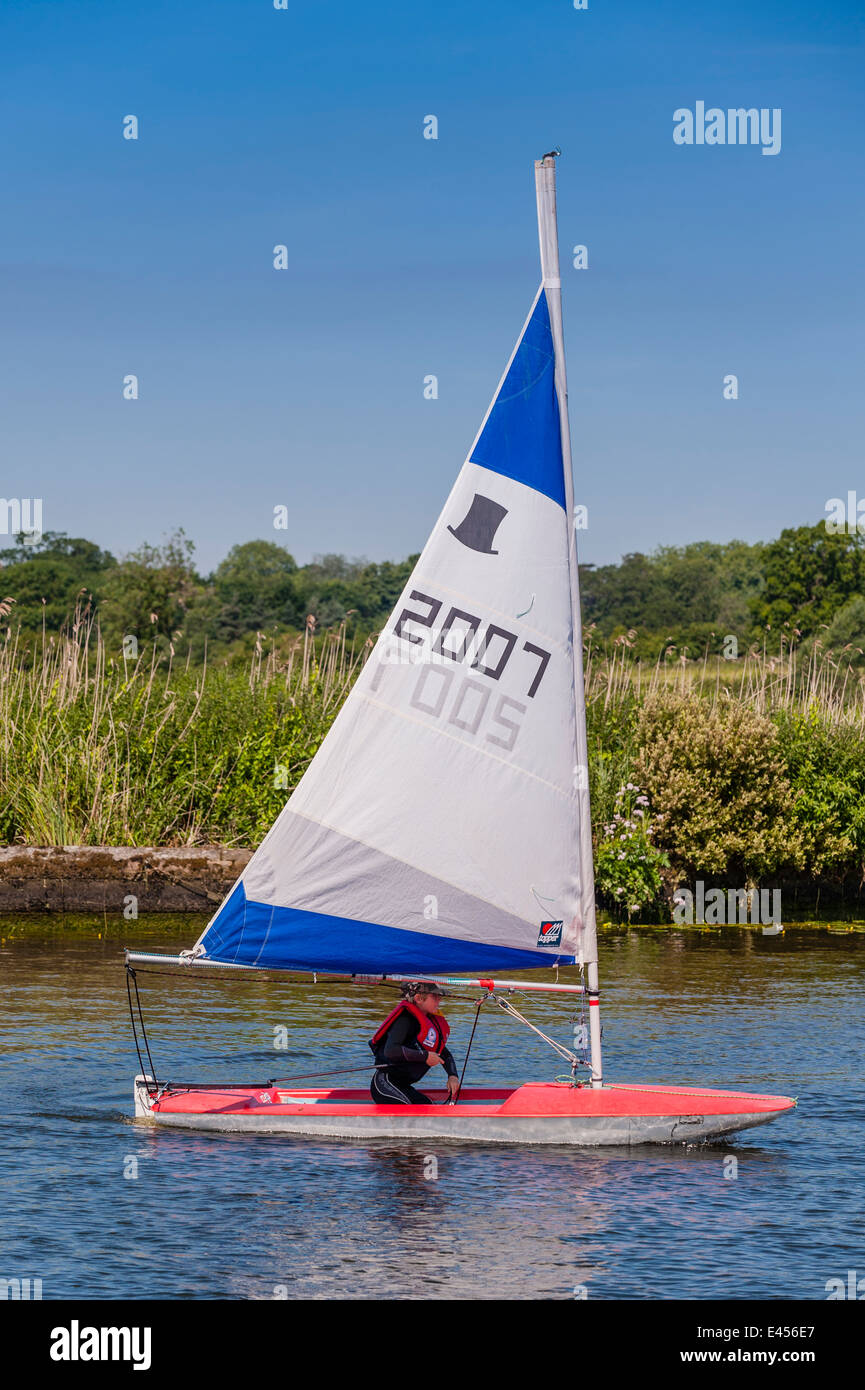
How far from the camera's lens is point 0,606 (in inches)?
1066

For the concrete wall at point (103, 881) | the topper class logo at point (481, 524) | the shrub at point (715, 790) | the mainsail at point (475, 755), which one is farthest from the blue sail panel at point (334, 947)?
the shrub at point (715, 790)

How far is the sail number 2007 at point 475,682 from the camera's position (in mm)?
14438

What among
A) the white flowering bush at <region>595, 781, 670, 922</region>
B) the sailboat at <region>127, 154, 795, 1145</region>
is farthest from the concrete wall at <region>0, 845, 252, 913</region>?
the sailboat at <region>127, 154, 795, 1145</region>

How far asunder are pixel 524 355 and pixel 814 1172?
7404 millimetres

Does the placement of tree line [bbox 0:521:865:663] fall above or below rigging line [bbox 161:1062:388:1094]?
above

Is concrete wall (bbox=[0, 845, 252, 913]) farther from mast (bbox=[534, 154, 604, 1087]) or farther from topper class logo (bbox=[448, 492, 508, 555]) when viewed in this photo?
topper class logo (bbox=[448, 492, 508, 555])

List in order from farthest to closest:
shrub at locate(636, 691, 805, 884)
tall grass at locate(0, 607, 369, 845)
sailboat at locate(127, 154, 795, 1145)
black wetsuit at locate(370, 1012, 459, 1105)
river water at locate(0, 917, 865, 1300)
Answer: shrub at locate(636, 691, 805, 884) → tall grass at locate(0, 607, 369, 845) → black wetsuit at locate(370, 1012, 459, 1105) → sailboat at locate(127, 154, 795, 1145) → river water at locate(0, 917, 865, 1300)

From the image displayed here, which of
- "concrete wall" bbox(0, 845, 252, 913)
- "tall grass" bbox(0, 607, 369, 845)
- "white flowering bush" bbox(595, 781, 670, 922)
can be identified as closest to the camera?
"concrete wall" bbox(0, 845, 252, 913)

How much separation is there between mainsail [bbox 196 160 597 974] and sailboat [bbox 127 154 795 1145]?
2cm

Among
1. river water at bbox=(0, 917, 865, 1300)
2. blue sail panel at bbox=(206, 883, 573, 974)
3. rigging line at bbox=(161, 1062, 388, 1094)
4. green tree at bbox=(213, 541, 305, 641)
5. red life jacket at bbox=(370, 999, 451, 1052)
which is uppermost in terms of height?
green tree at bbox=(213, 541, 305, 641)

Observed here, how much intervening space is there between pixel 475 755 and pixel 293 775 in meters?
15.5

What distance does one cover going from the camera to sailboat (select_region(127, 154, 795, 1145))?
14.3 meters

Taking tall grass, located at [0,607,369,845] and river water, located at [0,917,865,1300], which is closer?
river water, located at [0,917,865,1300]
